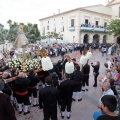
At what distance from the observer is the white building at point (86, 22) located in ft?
139

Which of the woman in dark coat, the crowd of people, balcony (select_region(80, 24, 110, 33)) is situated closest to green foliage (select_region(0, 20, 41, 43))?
balcony (select_region(80, 24, 110, 33))

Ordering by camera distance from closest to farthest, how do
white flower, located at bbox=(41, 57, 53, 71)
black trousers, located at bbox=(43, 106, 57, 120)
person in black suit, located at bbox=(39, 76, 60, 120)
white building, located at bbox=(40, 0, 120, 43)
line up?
person in black suit, located at bbox=(39, 76, 60, 120) < black trousers, located at bbox=(43, 106, 57, 120) < white flower, located at bbox=(41, 57, 53, 71) < white building, located at bbox=(40, 0, 120, 43)

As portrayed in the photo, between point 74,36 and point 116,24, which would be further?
point 74,36

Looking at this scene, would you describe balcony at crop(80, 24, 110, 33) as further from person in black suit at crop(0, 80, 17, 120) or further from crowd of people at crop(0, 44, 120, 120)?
person in black suit at crop(0, 80, 17, 120)

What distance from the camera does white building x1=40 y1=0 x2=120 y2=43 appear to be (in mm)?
42375

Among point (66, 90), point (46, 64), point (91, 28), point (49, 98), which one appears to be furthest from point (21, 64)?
point (91, 28)

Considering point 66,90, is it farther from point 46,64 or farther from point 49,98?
point 46,64

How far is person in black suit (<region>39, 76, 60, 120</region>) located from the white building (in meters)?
38.1

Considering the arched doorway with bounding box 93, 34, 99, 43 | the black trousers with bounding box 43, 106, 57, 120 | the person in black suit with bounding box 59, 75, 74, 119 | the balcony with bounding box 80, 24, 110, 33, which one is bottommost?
the black trousers with bounding box 43, 106, 57, 120

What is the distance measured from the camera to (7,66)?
9.03 metres

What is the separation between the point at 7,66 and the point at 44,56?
6.52ft

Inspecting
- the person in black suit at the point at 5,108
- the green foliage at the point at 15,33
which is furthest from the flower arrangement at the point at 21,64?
the green foliage at the point at 15,33

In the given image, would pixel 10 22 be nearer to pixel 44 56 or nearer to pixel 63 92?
pixel 44 56

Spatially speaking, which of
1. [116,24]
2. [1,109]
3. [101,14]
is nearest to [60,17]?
[101,14]
